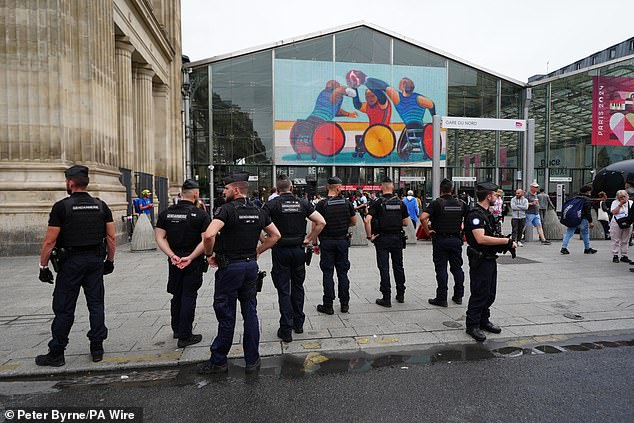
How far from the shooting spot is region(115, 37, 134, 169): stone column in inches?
569

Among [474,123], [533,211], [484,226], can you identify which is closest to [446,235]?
[484,226]

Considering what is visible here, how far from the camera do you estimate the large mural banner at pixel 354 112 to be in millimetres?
25516

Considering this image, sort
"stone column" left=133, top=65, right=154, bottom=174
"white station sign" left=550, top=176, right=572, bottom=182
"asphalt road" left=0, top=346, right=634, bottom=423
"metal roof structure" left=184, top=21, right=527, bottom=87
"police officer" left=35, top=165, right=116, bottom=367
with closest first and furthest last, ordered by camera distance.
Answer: "asphalt road" left=0, top=346, right=634, bottom=423 < "police officer" left=35, top=165, right=116, bottom=367 < "stone column" left=133, top=65, right=154, bottom=174 < "metal roof structure" left=184, top=21, right=527, bottom=87 < "white station sign" left=550, top=176, right=572, bottom=182

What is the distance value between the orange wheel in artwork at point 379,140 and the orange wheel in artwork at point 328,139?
169 cm

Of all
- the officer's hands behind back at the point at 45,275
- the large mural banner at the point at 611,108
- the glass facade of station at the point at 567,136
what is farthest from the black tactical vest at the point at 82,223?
the glass facade of station at the point at 567,136

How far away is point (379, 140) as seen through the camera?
26438 millimetres

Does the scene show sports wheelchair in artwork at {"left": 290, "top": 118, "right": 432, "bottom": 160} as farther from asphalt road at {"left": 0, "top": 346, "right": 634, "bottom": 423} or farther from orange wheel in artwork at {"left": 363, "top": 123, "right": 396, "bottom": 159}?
asphalt road at {"left": 0, "top": 346, "right": 634, "bottom": 423}

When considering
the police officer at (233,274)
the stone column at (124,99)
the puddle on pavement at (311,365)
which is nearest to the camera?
the puddle on pavement at (311,365)

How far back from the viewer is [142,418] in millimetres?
2996

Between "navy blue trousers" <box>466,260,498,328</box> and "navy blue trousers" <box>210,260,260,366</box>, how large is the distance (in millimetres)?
2515

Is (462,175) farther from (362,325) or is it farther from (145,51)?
(362,325)

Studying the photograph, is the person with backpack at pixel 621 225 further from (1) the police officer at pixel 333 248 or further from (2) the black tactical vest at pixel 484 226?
(1) the police officer at pixel 333 248

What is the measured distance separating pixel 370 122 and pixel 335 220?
22044 millimetres

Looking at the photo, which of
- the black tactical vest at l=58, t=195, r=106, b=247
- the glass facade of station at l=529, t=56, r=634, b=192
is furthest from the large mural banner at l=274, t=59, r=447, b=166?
the black tactical vest at l=58, t=195, r=106, b=247
